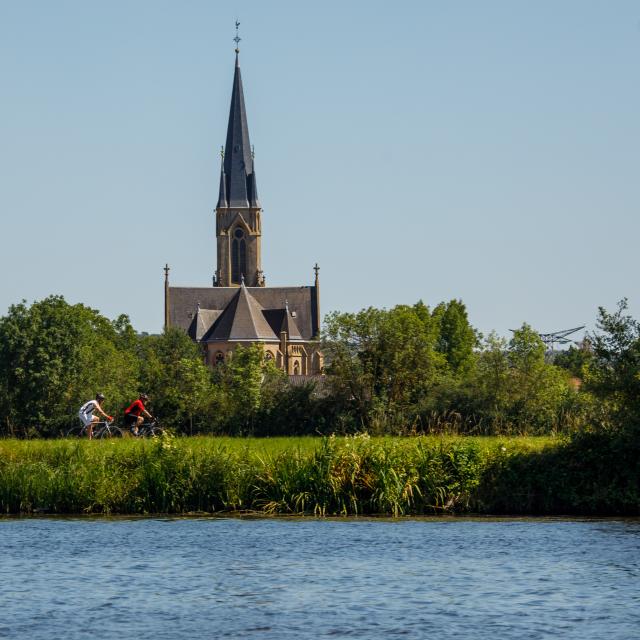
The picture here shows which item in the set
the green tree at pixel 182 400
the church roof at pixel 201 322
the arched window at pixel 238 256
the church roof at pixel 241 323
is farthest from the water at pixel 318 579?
the arched window at pixel 238 256

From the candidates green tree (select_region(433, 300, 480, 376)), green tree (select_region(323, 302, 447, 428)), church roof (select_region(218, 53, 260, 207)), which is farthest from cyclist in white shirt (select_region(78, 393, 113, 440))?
church roof (select_region(218, 53, 260, 207))

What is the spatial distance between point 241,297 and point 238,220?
18.1 meters

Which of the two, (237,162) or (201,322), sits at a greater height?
(237,162)

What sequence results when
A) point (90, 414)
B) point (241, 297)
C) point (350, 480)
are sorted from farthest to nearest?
point (241, 297) → point (90, 414) → point (350, 480)

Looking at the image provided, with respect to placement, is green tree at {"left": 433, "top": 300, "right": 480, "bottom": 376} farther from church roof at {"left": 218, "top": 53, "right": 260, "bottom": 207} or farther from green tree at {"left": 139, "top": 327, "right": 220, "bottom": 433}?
green tree at {"left": 139, "top": 327, "right": 220, "bottom": 433}

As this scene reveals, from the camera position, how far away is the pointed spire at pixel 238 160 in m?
161

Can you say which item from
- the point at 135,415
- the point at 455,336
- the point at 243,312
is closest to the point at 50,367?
the point at 135,415

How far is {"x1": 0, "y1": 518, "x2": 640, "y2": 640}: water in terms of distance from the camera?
19.9 meters

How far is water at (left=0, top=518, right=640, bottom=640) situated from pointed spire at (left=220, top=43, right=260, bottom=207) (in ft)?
442

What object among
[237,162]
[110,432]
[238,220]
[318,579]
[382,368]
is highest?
[237,162]

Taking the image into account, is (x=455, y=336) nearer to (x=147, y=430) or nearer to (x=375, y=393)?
(x=375, y=393)

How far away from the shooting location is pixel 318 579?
2350cm

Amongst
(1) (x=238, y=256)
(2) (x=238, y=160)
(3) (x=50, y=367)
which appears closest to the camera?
(3) (x=50, y=367)

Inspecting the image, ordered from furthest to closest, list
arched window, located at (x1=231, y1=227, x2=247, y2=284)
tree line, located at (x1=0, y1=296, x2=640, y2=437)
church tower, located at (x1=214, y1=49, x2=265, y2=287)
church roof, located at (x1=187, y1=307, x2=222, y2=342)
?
arched window, located at (x1=231, y1=227, x2=247, y2=284)
church tower, located at (x1=214, y1=49, x2=265, y2=287)
church roof, located at (x1=187, y1=307, x2=222, y2=342)
tree line, located at (x1=0, y1=296, x2=640, y2=437)
